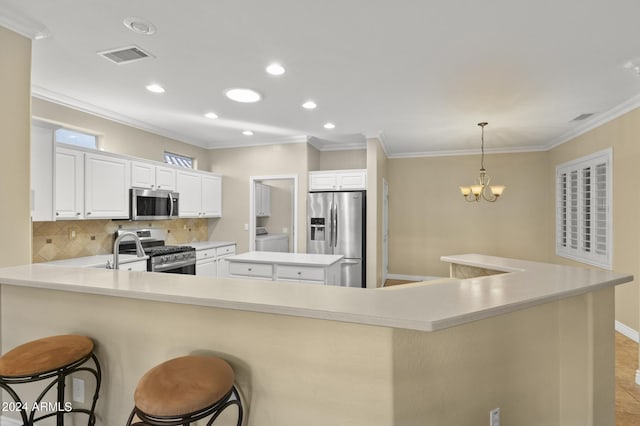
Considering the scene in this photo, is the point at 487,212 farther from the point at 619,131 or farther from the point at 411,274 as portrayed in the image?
the point at 619,131

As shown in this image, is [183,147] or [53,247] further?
[183,147]

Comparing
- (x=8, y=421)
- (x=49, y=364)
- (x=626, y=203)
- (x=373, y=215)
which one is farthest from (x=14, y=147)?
(x=626, y=203)

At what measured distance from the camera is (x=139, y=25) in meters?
2.20

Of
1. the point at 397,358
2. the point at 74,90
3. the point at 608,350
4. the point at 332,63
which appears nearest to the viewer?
the point at 397,358

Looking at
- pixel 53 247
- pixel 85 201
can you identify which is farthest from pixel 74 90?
pixel 53 247

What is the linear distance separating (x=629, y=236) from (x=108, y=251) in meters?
6.40

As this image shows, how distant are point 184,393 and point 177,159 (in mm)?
5025

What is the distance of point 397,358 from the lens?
47.3 inches

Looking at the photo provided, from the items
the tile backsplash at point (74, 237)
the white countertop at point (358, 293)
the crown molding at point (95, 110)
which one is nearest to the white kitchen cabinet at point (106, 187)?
the tile backsplash at point (74, 237)

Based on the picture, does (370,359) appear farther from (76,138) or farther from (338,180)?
(76,138)

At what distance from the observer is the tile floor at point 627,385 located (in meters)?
2.23

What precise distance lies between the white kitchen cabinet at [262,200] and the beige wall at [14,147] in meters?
3.79

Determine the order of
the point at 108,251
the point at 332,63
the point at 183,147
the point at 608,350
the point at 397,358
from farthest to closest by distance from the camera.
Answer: the point at 183,147
the point at 108,251
the point at 332,63
the point at 608,350
the point at 397,358

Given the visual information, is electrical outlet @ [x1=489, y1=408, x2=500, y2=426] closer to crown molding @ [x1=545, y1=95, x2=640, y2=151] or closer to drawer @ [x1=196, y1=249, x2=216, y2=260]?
crown molding @ [x1=545, y1=95, x2=640, y2=151]
